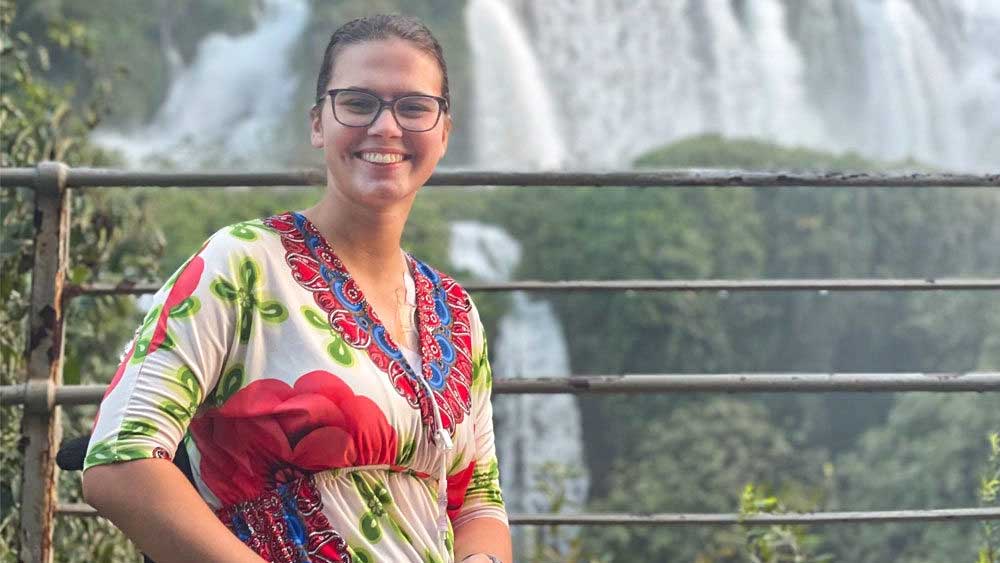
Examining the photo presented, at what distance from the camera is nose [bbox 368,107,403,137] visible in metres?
1.37

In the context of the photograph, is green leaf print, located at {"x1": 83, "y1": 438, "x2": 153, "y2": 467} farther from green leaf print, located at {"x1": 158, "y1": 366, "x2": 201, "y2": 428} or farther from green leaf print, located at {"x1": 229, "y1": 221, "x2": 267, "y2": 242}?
green leaf print, located at {"x1": 229, "y1": 221, "x2": 267, "y2": 242}

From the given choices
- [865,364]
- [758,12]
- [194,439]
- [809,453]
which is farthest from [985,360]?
[194,439]

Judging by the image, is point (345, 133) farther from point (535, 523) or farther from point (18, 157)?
point (18, 157)

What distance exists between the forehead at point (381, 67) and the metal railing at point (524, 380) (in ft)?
1.81

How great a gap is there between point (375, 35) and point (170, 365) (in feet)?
1.28

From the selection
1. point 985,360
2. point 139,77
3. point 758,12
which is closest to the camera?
point 985,360

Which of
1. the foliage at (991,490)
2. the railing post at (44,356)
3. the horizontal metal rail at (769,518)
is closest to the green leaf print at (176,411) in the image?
the railing post at (44,356)

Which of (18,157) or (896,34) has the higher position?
(896,34)

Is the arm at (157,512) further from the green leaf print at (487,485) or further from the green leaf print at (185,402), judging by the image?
the green leaf print at (487,485)

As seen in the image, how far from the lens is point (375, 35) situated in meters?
1.37

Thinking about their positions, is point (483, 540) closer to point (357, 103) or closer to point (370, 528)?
point (370, 528)

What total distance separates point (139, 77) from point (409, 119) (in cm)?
2042

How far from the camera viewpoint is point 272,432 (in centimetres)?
128

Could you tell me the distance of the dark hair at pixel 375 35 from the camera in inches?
53.9
